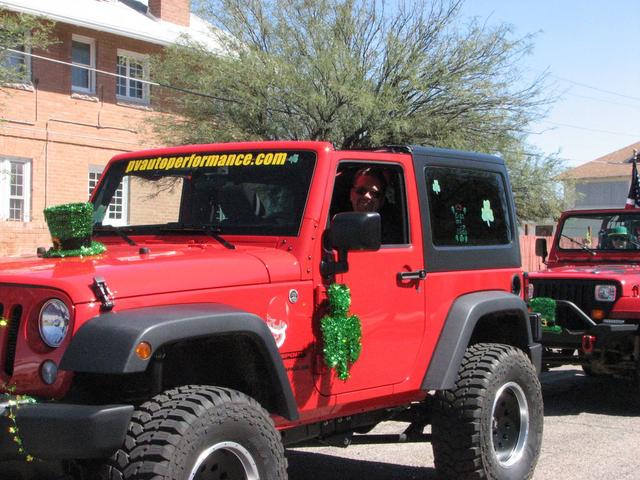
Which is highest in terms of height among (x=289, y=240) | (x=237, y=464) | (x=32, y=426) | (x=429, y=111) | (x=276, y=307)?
(x=429, y=111)

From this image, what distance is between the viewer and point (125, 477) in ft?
11.0

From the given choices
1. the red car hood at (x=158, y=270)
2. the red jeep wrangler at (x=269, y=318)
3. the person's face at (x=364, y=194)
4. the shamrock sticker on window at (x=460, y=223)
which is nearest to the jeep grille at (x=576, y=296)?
the red jeep wrangler at (x=269, y=318)

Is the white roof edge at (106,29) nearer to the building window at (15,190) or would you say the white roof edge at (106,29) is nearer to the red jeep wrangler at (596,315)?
the building window at (15,190)

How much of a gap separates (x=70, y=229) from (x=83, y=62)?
61.3ft

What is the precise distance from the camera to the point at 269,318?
414cm

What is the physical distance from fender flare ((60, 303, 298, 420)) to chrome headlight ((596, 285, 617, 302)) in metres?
5.71

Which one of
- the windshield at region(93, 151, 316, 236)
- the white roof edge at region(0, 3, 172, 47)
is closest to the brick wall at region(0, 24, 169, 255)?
the white roof edge at region(0, 3, 172, 47)

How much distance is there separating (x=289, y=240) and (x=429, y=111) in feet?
43.8

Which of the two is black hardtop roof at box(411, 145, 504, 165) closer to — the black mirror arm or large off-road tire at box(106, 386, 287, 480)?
the black mirror arm

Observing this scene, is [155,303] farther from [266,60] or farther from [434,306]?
[266,60]

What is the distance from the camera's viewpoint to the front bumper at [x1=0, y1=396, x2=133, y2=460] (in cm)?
323

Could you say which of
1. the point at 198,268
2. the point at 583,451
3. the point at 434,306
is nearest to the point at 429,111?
the point at 583,451

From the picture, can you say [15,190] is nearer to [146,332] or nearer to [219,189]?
[219,189]

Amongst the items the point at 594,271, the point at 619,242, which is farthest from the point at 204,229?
the point at 619,242
